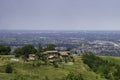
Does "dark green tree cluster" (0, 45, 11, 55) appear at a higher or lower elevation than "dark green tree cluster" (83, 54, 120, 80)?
higher

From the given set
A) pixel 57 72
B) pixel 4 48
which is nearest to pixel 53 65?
pixel 57 72

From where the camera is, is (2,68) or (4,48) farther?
(4,48)

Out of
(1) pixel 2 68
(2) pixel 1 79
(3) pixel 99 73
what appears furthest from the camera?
(3) pixel 99 73

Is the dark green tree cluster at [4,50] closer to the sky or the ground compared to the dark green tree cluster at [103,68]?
closer to the sky

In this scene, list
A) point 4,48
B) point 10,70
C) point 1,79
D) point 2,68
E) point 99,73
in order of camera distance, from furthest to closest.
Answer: point 4,48, point 99,73, point 2,68, point 10,70, point 1,79

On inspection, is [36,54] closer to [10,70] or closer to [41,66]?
[41,66]

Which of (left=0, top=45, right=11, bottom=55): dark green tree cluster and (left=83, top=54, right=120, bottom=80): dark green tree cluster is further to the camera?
(left=0, top=45, right=11, bottom=55): dark green tree cluster

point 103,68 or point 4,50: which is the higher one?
point 4,50

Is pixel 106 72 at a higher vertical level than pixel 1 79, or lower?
lower

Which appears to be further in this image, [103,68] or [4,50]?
[4,50]

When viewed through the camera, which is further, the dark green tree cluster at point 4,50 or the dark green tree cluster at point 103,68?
the dark green tree cluster at point 4,50
